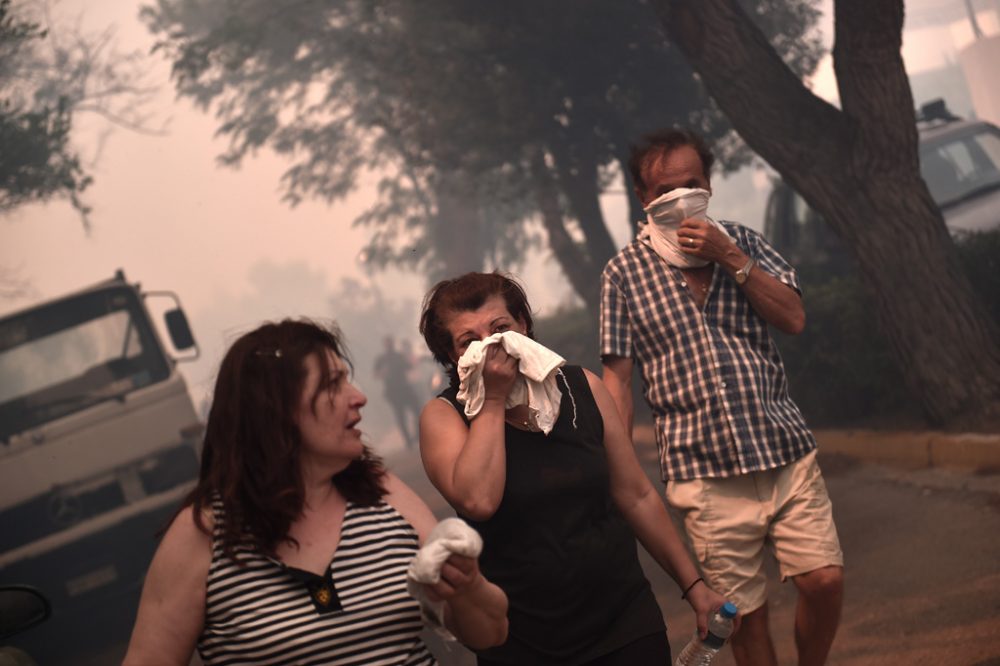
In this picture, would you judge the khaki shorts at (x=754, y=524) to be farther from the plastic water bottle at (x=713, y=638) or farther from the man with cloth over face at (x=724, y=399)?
the plastic water bottle at (x=713, y=638)

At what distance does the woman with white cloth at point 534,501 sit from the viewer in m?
3.08

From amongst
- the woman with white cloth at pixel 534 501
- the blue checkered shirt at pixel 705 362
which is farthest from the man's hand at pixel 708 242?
the woman with white cloth at pixel 534 501

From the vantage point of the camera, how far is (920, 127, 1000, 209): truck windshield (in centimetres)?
1038

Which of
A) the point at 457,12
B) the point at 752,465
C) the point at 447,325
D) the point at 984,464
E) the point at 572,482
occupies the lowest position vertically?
the point at 984,464

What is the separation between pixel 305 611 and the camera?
2656mm

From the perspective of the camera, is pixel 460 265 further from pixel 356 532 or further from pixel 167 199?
pixel 356 532

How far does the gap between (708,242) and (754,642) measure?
4.00 feet

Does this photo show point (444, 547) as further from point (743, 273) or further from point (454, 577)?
point (743, 273)

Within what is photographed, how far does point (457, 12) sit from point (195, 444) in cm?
→ 479

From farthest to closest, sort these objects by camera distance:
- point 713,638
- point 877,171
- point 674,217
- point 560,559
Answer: point 877,171 < point 674,217 < point 713,638 < point 560,559

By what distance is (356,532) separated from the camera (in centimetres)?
277

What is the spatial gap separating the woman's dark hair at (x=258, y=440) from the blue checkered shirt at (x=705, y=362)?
4.69ft

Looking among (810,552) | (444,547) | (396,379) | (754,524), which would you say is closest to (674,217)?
(754,524)

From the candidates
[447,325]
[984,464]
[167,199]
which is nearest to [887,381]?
[984,464]
